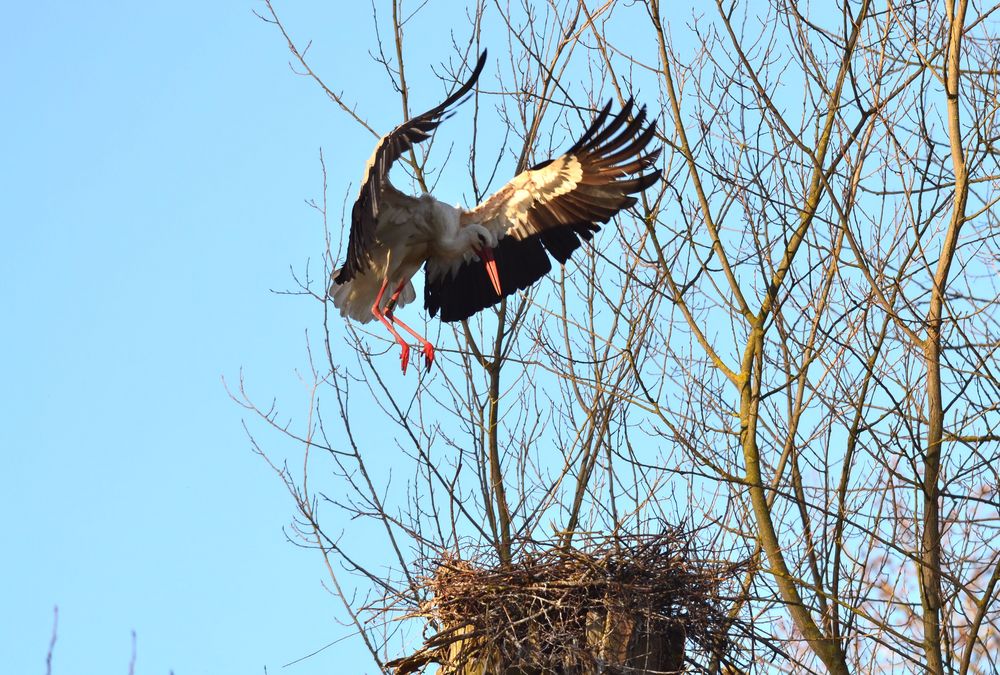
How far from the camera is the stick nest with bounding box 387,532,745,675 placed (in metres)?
5.18

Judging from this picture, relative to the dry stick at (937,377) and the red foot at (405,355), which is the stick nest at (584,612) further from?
A: the red foot at (405,355)

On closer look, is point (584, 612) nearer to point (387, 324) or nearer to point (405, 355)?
point (405, 355)

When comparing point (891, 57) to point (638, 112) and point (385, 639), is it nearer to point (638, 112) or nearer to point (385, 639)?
point (638, 112)

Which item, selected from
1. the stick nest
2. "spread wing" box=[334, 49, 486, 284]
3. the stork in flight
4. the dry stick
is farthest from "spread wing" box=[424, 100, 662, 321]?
the stick nest

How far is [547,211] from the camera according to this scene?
8.64 meters

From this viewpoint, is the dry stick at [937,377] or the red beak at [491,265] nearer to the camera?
the dry stick at [937,377]

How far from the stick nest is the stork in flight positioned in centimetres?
286

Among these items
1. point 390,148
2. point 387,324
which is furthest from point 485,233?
point 390,148

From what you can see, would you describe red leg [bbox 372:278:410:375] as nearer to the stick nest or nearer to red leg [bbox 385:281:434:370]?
red leg [bbox 385:281:434:370]

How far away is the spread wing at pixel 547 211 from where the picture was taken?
26.6 feet

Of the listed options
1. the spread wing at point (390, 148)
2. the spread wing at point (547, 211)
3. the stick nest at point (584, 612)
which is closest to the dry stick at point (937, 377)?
the stick nest at point (584, 612)

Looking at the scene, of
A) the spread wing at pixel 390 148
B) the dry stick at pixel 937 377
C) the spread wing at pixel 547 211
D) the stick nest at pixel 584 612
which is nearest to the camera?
the stick nest at pixel 584 612

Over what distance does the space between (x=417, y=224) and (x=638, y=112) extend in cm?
203

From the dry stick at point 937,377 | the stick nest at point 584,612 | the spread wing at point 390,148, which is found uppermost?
the spread wing at point 390,148
